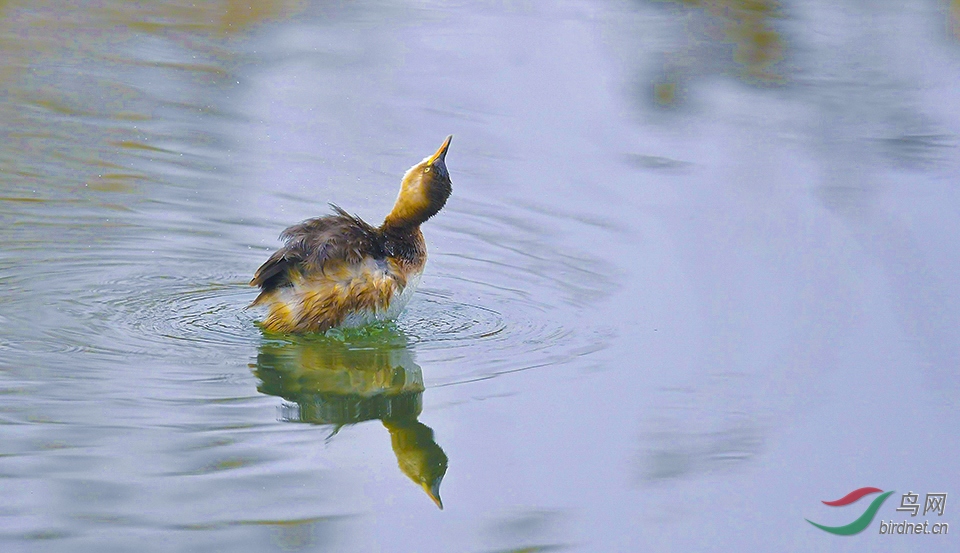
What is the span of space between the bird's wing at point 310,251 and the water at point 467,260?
329 millimetres

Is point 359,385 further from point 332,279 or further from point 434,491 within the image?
point 434,491

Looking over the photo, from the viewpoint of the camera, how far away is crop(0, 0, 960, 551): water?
4.85 meters

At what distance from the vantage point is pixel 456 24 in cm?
1247

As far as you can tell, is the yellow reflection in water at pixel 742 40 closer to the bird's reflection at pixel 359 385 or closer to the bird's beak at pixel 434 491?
the bird's reflection at pixel 359 385

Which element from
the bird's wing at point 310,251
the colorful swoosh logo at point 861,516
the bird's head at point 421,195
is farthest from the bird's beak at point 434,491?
the bird's head at point 421,195

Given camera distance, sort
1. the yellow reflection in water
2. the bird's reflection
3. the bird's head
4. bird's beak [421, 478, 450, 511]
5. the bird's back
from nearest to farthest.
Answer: bird's beak [421, 478, 450, 511] < the bird's reflection < the bird's back < the bird's head < the yellow reflection in water

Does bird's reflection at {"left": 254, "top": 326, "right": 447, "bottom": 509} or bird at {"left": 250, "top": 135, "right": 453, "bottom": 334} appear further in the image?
bird at {"left": 250, "top": 135, "right": 453, "bottom": 334}

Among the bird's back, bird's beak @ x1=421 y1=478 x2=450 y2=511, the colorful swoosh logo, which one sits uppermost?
the bird's back

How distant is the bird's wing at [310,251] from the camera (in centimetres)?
662

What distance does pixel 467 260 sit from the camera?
7.78 meters

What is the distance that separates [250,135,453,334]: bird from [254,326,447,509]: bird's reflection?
0.09 m

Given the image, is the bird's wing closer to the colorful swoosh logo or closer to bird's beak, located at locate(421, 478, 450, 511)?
bird's beak, located at locate(421, 478, 450, 511)

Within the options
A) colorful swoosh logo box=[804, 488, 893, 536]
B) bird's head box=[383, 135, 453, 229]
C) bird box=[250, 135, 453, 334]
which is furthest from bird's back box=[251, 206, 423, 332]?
colorful swoosh logo box=[804, 488, 893, 536]

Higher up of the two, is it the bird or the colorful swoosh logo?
the bird
